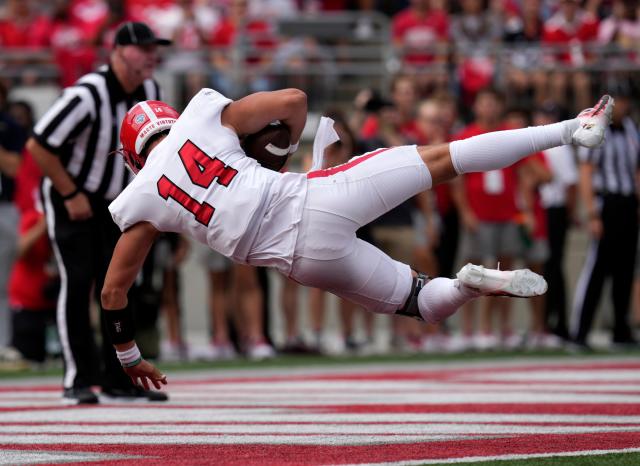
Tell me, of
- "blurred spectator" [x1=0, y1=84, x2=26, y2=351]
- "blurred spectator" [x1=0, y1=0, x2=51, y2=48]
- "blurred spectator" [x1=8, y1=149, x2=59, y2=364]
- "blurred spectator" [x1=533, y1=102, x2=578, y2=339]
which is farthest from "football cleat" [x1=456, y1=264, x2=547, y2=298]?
"blurred spectator" [x1=0, y1=0, x2=51, y2=48]

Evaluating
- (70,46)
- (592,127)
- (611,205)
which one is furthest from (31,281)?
(592,127)

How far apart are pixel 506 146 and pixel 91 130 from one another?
306 centimetres

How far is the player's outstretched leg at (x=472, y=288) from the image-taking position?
17.4 ft

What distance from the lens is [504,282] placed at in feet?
17.5

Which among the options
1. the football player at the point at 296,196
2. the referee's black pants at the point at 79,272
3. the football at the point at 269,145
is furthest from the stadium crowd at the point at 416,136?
the football player at the point at 296,196

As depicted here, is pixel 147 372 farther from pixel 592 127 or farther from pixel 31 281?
pixel 31 281

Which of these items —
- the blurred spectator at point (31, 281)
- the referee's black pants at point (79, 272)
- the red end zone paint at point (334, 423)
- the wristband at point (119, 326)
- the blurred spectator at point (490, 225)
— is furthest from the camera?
the blurred spectator at point (490, 225)

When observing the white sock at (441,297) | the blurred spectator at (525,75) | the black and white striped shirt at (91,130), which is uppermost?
the blurred spectator at (525,75)

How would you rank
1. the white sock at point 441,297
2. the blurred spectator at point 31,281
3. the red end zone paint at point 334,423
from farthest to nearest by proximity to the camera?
the blurred spectator at point 31,281, the white sock at point 441,297, the red end zone paint at point 334,423

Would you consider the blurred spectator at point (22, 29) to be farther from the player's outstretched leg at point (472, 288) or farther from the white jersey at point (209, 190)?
the player's outstretched leg at point (472, 288)

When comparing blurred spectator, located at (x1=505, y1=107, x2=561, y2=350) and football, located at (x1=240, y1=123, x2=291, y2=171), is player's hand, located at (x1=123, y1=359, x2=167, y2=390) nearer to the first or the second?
football, located at (x1=240, y1=123, x2=291, y2=171)

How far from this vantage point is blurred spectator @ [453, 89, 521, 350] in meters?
13.0

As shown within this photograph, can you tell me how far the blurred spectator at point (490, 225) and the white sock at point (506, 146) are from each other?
7.48m

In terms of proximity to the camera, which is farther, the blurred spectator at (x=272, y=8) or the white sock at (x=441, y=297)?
the blurred spectator at (x=272, y=8)
